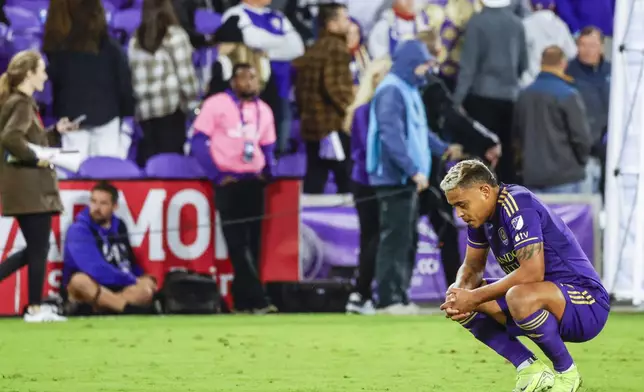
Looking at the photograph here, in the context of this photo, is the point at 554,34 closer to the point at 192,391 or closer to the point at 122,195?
the point at 122,195

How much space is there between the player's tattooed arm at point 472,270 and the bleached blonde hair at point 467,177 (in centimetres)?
49

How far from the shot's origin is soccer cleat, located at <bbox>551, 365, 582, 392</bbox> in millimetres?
6078

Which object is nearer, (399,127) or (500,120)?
(399,127)

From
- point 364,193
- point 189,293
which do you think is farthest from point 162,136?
point 364,193

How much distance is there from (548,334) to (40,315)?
6.33 metres

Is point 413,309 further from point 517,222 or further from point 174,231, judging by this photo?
point 517,222

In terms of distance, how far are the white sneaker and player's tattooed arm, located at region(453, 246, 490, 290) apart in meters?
5.78

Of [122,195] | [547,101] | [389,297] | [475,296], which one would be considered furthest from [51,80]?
[475,296]

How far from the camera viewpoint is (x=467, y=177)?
19.7ft

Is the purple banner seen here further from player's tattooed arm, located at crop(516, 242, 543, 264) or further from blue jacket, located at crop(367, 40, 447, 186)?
player's tattooed arm, located at crop(516, 242, 543, 264)

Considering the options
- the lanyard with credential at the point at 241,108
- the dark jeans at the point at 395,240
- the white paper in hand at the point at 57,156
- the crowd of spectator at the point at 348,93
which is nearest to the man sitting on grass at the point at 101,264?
the crowd of spectator at the point at 348,93

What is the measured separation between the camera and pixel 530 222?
19.8ft

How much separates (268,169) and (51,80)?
84.3 inches

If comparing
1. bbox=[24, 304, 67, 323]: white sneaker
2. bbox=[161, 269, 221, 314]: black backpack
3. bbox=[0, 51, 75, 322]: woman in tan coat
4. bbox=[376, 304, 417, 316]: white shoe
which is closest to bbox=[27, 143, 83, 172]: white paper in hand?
bbox=[0, 51, 75, 322]: woman in tan coat
